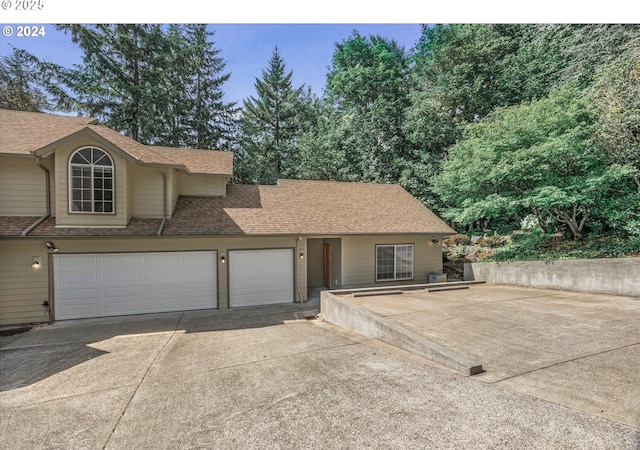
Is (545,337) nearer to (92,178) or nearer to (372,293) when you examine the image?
(372,293)

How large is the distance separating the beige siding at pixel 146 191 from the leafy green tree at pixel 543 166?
11.5 m

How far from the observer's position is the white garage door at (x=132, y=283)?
8445 millimetres

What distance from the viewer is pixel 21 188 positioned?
330 inches

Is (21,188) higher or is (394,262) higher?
(21,188)

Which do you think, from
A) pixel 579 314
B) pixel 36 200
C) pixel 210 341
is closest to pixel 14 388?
pixel 210 341

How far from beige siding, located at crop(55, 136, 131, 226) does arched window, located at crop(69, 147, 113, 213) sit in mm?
125

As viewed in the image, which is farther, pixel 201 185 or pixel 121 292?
pixel 201 185

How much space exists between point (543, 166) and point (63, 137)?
51.4ft

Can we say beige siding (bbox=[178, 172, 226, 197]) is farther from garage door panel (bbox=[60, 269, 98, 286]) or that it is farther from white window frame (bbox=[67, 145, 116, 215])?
garage door panel (bbox=[60, 269, 98, 286])

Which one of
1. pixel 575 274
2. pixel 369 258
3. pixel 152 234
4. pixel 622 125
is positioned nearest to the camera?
pixel 152 234

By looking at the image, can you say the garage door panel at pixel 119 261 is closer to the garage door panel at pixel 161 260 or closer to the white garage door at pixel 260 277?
the garage door panel at pixel 161 260

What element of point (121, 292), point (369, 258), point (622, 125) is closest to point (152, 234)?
point (121, 292)

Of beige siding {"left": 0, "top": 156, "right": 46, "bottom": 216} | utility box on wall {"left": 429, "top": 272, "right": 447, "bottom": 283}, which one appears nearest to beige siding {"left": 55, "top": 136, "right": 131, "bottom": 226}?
beige siding {"left": 0, "top": 156, "right": 46, "bottom": 216}
